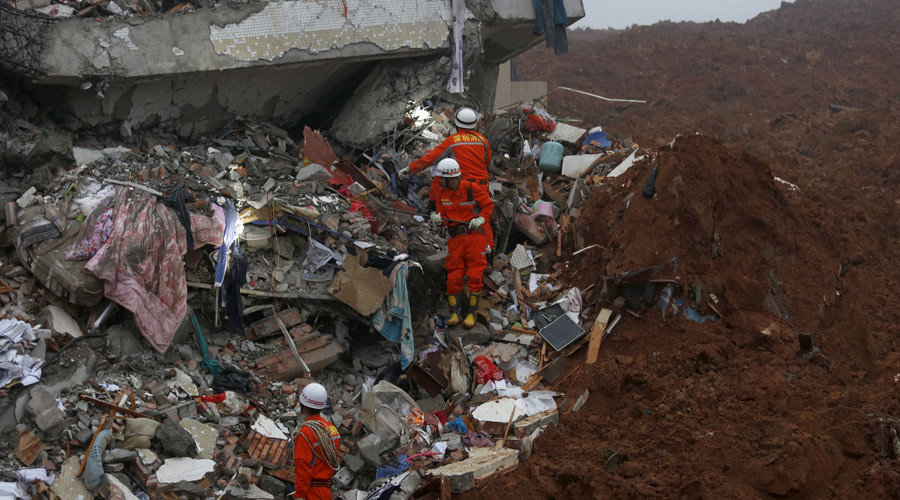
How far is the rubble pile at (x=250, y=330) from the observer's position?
5.61 meters

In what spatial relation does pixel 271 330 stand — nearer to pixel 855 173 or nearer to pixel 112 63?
pixel 112 63

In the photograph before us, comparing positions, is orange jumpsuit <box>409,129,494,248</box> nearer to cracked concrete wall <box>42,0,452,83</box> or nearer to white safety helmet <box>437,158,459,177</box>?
white safety helmet <box>437,158,459,177</box>

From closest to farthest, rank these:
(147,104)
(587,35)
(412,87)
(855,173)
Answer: (147,104) < (412,87) < (855,173) < (587,35)

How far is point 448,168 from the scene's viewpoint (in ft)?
24.5

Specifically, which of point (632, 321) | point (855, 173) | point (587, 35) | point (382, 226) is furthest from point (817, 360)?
point (587, 35)

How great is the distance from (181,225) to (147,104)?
7.14ft

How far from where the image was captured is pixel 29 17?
7191mm

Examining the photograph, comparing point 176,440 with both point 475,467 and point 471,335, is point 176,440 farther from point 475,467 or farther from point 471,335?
point 471,335

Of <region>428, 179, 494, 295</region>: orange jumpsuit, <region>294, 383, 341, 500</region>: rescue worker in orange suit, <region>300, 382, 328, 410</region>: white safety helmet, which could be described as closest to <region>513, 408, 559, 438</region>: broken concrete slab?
<region>428, 179, 494, 295</region>: orange jumpsuit

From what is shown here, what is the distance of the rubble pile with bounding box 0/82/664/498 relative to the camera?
5613 millimetres

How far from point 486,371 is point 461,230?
4.58ft

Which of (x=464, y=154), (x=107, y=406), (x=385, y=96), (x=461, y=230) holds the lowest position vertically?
(x=107, y=406)

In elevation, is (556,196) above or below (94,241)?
below

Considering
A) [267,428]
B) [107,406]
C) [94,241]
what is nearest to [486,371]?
[267,428]
